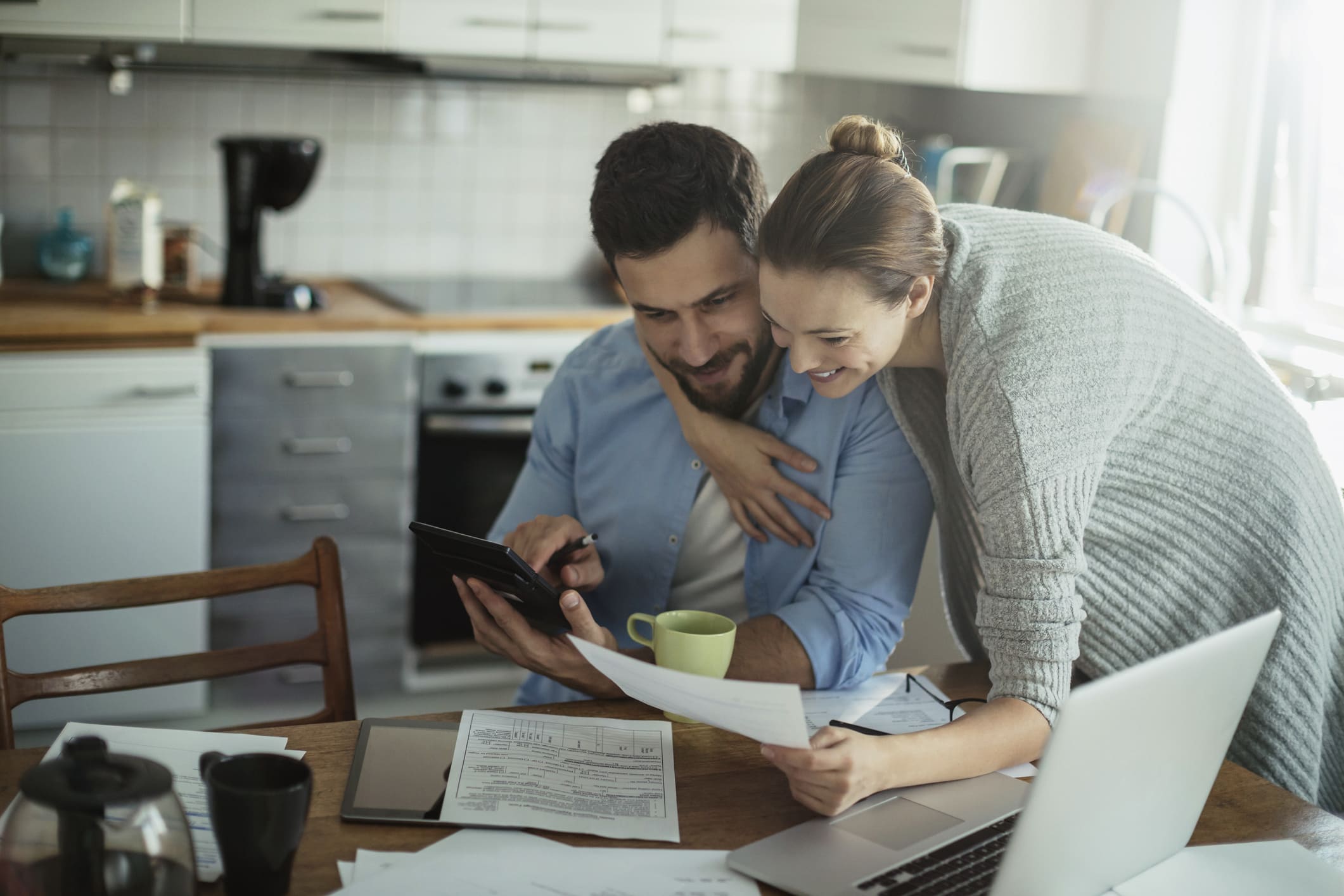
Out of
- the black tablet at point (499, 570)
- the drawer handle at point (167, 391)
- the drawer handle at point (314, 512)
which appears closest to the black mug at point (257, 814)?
the black tablet at point (499, 570)

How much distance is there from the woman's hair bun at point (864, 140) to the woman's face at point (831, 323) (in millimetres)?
148

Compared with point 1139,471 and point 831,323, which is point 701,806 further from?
point 1139,471

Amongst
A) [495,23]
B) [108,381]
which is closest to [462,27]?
[495,23]

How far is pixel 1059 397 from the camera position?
1.21 meters

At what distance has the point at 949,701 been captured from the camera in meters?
1.35

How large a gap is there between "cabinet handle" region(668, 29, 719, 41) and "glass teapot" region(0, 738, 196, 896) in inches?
105

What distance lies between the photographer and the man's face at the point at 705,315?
1.44m

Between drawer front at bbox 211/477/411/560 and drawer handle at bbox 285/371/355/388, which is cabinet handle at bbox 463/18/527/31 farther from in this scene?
drawer front at bbox 211/477/411/560

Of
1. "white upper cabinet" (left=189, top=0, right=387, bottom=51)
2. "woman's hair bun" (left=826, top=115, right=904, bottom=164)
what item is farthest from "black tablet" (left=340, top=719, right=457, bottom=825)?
"white upper cabinet" (left=189, top=0, right=387, bottom=51)

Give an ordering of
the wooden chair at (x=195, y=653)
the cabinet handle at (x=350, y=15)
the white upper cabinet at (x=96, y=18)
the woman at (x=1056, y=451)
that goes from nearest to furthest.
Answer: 1. the woman at (x=1056, y=451)
2. the wooden chair at (x=195, y=653)
3. the white upper cabinet at (x=96, y=18)
4. the cabinet handle at (x=350, y=15)

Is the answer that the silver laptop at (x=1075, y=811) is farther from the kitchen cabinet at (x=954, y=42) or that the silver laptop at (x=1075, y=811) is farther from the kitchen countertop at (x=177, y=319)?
the kitchen cabinet at (x=954, y=42)

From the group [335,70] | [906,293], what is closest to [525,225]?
[335,70]

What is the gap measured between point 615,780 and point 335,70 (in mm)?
2362

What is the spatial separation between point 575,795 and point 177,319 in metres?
1.87
